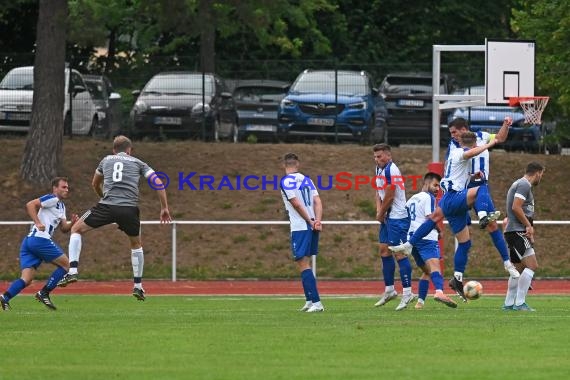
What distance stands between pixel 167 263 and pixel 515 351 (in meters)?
17.5

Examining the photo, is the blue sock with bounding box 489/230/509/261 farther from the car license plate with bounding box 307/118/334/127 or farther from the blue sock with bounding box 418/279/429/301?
the car license plate with bounding box 307/118/334/127

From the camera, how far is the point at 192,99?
119 feet

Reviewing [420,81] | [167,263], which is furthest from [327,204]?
[420,81]

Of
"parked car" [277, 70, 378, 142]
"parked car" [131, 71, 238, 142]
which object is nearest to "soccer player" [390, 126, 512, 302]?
"parked car" [277, 70, 378, 142]

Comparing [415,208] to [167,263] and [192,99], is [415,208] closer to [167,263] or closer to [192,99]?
[167,263]

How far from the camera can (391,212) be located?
1817 cm

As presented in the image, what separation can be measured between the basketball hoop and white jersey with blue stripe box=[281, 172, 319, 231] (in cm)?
691

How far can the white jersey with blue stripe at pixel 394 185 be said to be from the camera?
1781 centimetres

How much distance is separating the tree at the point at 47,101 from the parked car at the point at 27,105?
14.4 ft

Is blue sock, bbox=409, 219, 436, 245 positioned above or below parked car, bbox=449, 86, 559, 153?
below

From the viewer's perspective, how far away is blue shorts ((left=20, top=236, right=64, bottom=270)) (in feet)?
60.3

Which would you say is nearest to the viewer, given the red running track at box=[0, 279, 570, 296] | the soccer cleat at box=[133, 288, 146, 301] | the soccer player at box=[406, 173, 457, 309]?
the soccer player at box=[406, 173, 457, 309]

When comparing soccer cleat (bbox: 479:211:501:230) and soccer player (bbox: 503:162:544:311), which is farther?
soccer cleat (bbox: 479:211:501:230)

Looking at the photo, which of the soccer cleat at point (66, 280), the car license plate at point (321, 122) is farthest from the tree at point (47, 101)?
the soccer cleat at point (66, 280)
